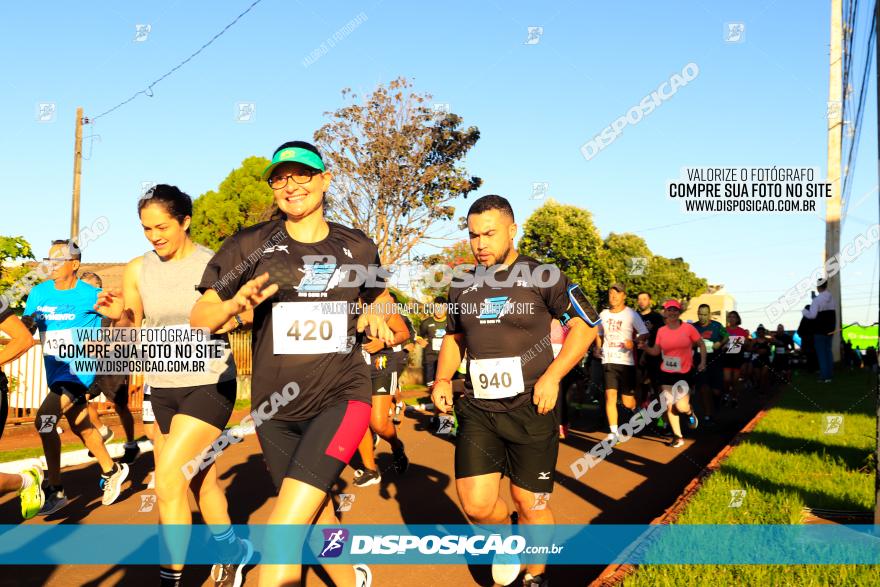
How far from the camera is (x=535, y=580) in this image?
14.6 ft

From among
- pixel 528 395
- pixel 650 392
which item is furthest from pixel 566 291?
pixel 650 392

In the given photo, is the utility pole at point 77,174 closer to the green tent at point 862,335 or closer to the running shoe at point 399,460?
the running shoe at point 399,460

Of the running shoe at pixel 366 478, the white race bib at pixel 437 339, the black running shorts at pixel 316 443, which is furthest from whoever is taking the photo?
the white race bib at pixel 437 339

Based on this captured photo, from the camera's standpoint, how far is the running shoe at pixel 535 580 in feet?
14.6

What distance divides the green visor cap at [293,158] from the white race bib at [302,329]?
66cm

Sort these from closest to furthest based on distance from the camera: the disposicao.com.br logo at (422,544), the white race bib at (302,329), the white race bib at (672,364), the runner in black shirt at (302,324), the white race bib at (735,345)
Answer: the runner in black shirt at (302,324) < the white race bib at (302,329) < the disposicao.com.br logo at (422,544) < the white race bib at (672,364) < the white race bib at (735,345)

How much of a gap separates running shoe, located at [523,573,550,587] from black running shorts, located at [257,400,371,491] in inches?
56.0

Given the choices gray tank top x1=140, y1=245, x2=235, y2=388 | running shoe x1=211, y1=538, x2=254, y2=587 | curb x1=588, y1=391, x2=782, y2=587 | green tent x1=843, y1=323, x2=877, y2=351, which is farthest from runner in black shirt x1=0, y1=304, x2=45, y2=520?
green tent x1=843, y1=323, x2=877, y2=351

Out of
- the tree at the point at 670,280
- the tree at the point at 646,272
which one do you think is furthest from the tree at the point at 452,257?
the tree at the point at 670,280

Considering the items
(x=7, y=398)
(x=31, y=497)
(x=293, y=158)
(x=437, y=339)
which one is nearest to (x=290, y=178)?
(x=293, y=158)

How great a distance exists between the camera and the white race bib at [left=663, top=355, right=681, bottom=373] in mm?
11219

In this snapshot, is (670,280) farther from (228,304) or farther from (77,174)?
(228,304)

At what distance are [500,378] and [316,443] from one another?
1368 millimetres

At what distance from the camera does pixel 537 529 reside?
14.8ft
